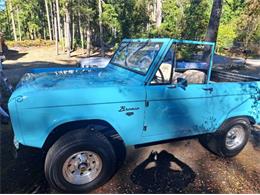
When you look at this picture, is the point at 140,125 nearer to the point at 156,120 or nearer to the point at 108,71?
the point at 156,120

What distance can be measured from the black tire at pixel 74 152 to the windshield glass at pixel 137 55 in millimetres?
1226

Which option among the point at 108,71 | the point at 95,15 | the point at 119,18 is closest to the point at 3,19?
the point at 95,15

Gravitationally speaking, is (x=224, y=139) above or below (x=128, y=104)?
below

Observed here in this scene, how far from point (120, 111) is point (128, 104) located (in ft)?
0.47

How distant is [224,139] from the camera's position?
13.5 ft

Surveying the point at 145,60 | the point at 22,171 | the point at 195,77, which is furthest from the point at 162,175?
the point at 22,171

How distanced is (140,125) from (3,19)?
157 ft

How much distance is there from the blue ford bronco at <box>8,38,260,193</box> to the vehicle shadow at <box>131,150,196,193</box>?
406 millimetres

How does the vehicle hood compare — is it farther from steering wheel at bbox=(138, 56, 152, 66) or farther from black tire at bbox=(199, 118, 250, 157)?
black tire at bbox=(199, 118, 250, 157)

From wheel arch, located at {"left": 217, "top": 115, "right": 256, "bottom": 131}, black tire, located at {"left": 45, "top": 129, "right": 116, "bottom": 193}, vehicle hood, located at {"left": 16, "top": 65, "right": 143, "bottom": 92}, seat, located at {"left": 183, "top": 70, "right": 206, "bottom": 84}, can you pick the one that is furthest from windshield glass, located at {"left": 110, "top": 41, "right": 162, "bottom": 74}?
wheel arch, located at {"left": 217, "top": 115, "right": 256, "bottom": 131}

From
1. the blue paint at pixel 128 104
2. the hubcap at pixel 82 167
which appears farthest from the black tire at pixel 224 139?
the hubcap at pixel 82 167

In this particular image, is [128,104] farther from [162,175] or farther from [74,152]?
[162,175]

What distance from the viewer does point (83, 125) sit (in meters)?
3.14

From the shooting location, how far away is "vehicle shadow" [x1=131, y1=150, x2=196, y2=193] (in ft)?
11.0
